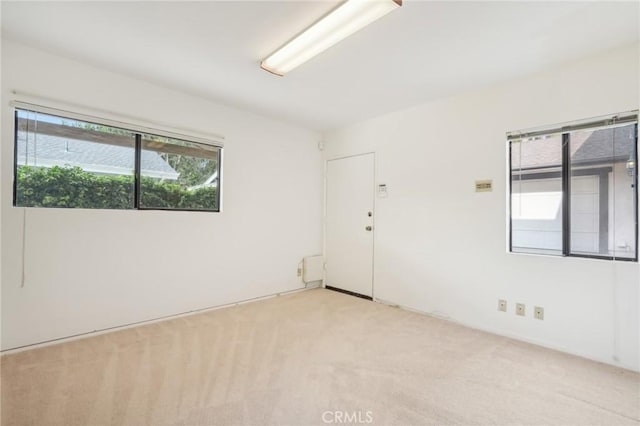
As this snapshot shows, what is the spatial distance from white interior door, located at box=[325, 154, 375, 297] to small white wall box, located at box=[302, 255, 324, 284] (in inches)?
5.2

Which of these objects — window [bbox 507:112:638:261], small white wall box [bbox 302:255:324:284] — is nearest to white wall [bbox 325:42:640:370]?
window [bbox 507:112:638:261]

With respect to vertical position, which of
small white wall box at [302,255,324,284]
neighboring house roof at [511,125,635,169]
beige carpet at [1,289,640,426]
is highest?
neighboring house roof at [511,125,635,169]

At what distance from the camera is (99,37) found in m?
2.21

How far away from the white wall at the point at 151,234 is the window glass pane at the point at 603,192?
310 centimetres

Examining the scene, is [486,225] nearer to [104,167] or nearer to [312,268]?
[312,268]

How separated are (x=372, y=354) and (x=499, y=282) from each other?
1.49 m

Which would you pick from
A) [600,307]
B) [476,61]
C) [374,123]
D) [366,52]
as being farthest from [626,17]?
[374,123]

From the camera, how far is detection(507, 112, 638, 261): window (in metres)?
2.29

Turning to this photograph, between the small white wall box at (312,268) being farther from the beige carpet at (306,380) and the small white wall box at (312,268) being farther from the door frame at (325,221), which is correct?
the beige carpet at (306,380)

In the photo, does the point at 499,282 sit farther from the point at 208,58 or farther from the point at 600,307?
the point at 208,58

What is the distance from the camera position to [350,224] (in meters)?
4.29

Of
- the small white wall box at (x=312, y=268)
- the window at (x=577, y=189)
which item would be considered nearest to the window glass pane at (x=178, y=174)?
the small white wall box at (x=312, y=268)

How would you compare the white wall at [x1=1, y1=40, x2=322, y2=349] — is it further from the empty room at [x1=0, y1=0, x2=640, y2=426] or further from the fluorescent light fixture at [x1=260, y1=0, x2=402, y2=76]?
the fluorescent light fixture at [x1=260, y1=0, x2=402, y2=76]

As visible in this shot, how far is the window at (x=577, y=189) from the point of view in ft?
7.52
